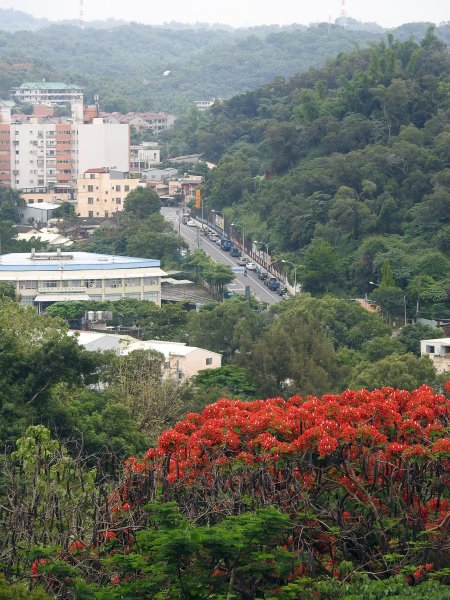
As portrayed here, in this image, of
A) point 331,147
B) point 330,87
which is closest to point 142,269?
point 331,147

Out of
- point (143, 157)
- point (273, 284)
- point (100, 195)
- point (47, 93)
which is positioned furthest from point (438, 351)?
point (47, 93)

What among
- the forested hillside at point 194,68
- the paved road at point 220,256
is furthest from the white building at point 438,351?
the forested hillside at point 194,68

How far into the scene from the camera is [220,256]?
2596 inches

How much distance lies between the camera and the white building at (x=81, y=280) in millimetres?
54094

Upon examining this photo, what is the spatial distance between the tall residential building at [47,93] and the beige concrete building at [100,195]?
54.2m

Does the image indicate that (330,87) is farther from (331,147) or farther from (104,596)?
(104,596)

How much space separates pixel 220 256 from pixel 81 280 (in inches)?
474

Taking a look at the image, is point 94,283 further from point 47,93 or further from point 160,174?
point 47,93

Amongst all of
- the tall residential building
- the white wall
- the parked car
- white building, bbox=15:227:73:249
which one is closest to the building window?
the parked car

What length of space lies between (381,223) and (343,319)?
50.7 feet

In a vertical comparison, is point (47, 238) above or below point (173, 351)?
below

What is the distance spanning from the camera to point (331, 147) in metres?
69.7

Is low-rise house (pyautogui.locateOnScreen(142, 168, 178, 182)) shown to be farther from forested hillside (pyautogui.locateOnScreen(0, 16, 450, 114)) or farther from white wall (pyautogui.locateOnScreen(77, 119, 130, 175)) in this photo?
forested hillside (pyautogui.locateOnScreen(0, 16, 450, 114))

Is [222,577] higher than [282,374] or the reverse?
higher
